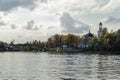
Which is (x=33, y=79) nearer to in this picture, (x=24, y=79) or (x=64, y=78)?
(x=24, y=79)

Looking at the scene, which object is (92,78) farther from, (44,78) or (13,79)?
(13,79)

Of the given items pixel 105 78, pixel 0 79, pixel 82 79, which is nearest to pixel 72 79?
pixel 82 79

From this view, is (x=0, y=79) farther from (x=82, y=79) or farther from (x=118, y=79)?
(x=118, y=79)

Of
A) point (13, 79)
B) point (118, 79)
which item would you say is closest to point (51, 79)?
point (13, 79)

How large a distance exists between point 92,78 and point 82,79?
2.09 metres

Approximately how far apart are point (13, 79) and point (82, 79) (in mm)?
8659

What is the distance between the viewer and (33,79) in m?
49.5

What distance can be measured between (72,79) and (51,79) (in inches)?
105

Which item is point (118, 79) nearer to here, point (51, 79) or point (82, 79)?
point (82, 79)

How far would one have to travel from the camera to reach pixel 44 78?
50938 mm

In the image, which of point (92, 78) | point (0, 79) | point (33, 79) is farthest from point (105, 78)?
point (0, 79)

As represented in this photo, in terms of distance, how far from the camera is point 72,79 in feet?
164

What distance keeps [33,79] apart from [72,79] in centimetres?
493

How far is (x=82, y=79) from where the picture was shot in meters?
49.7
